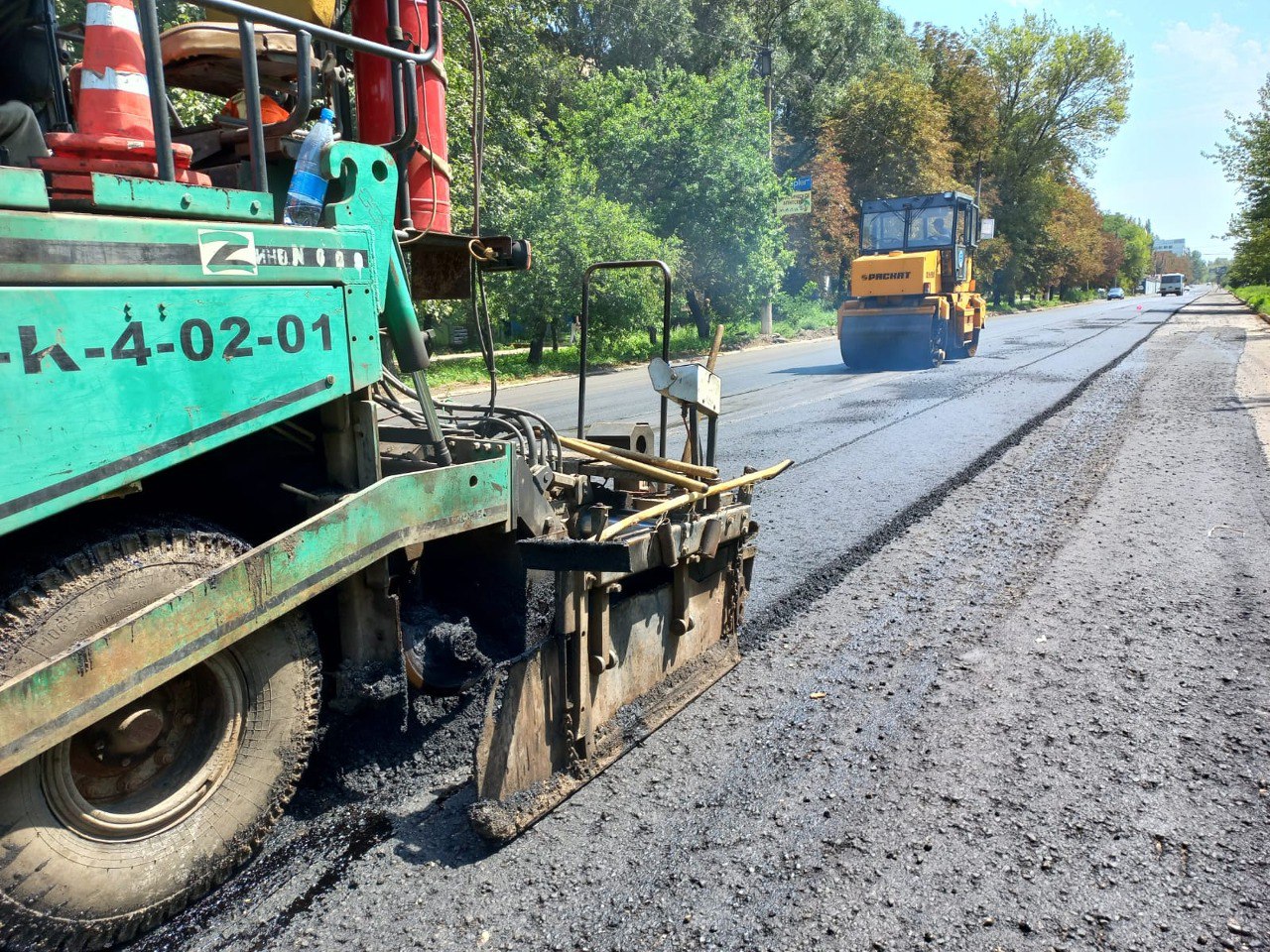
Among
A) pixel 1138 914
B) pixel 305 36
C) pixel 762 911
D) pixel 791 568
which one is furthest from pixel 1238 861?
pixel 305 36

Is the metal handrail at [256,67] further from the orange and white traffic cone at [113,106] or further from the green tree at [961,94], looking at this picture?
the green tree at [961,94]

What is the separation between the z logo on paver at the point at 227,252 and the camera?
2.10 meters

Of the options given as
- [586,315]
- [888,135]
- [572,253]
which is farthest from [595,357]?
[888,135]

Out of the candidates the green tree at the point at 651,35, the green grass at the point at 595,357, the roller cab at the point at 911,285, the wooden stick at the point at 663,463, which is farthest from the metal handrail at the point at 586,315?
the green tree at the point at 651,35

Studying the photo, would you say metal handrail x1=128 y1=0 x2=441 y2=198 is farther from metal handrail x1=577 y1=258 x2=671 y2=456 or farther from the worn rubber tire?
metal handrail x1=577 y1=258 x2=671 y2=456

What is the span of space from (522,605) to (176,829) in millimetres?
1281

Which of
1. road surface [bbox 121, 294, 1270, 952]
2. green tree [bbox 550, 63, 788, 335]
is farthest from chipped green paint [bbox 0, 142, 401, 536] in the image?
green tree [bbox 550, 63, 788, 335]

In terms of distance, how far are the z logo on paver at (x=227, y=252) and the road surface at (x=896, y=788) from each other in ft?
4.95

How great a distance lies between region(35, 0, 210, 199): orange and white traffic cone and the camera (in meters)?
1.99

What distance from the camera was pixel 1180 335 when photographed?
25.5 meters

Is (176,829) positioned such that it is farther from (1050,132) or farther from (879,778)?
(1050,132)

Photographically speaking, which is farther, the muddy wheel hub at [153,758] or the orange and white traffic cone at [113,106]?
the muddy wheel hub at [153,758]

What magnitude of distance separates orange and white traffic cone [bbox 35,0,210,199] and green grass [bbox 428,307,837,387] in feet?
39.2

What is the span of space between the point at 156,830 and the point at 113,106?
5.70 feet
